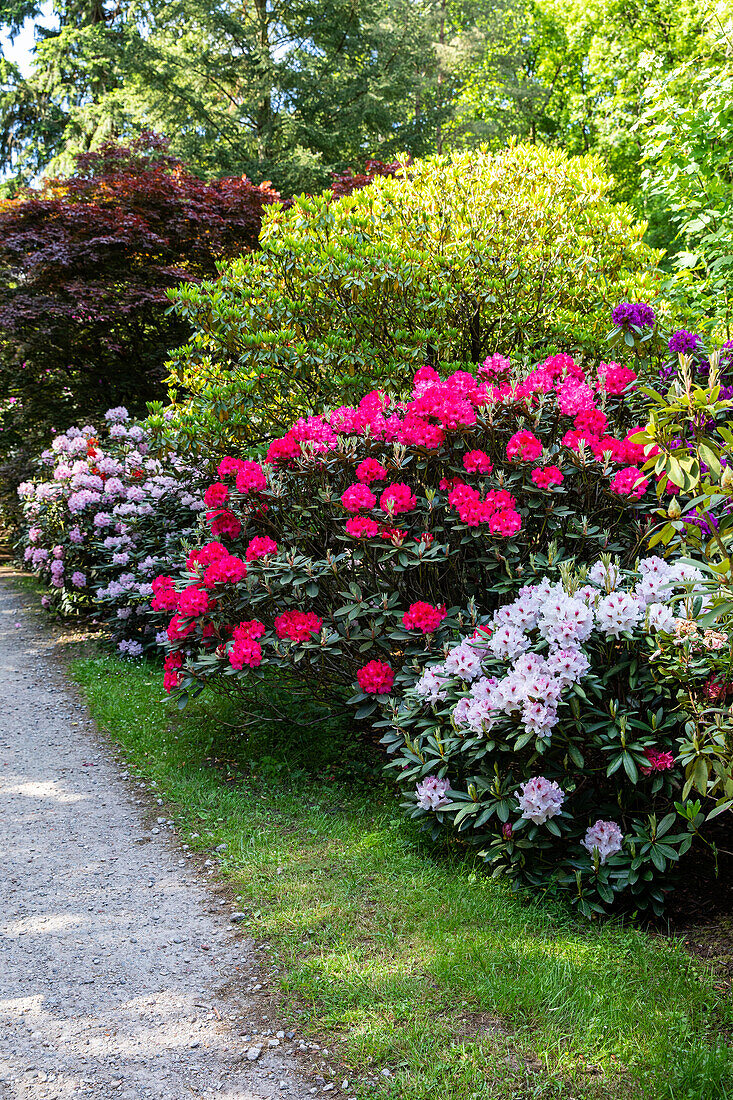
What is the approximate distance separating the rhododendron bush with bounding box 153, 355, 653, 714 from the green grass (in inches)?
25.3

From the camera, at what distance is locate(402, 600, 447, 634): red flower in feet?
11.2

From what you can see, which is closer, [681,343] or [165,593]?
[681,343]

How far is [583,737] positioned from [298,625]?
56.2 inches

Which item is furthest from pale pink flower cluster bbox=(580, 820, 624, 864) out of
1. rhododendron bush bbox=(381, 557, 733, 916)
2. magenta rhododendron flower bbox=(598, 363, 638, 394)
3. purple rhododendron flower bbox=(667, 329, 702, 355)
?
purple rhododendron flower bbox=(667, 329, 702, 355)

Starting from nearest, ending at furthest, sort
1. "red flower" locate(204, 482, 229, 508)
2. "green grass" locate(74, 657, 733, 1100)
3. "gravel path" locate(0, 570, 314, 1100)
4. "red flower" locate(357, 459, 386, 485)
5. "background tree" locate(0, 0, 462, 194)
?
"green grass" locate(74, 657, 733, 1100) → "gravel path" locate(0, 570, 314, 1100) → "red flower" locate(357, 459, 386, 485) → "red flower" locate(204, 482, 229, 508) → "background tree" locate(0, 0, 462, 194)

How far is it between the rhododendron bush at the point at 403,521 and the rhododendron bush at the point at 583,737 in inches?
18.3

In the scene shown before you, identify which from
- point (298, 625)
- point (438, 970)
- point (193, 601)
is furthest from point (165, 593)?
point (438, 970)

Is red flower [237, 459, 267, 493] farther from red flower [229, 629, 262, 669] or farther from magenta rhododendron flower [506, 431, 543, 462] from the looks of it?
magenta rhododendron flower [506, 431, 543, 462]

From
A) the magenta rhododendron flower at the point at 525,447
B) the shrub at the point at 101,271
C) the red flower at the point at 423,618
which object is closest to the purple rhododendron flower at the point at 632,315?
the magenta rhododendron flower at the point at 525,447

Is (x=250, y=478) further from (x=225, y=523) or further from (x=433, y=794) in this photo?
(x=433, y=794)

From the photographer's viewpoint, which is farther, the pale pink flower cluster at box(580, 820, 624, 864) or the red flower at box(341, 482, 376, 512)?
the red flower at box(341, 482, 376, 512)

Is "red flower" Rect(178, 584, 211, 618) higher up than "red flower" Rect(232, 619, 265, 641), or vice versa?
"red flower" Rect(178, 584, 211, 618)

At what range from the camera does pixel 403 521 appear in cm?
373

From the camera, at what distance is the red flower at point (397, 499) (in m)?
3.54
